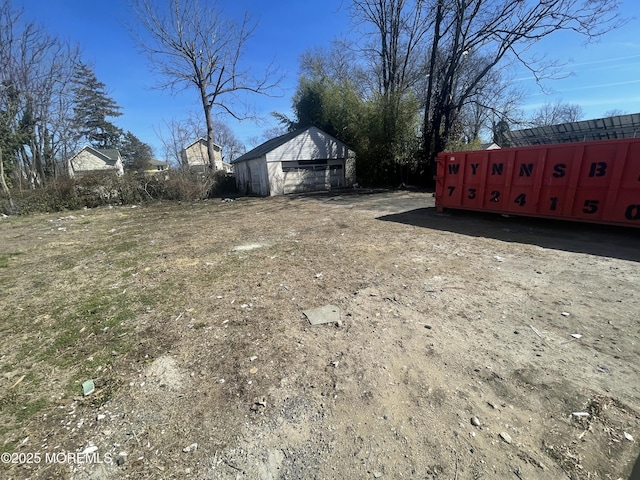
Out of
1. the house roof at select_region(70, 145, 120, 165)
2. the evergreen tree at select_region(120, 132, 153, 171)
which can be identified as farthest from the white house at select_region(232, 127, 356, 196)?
the evergreen tree at select_region(120, 132, 153, 171)

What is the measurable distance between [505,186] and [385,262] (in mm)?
4845

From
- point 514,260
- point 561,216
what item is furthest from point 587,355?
point 561,216

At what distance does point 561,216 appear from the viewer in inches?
253

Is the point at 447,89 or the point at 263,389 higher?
the point at 447,89

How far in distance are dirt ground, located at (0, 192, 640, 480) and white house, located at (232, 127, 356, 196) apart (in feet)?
44.1

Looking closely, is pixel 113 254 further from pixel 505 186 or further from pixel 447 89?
pixel 447 89

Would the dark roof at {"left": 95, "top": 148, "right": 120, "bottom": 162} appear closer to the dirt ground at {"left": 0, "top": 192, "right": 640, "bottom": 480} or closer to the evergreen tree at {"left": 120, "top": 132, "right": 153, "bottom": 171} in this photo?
the evergreen tree at {"left": 120, "top": 132, "right": 153, "bottom": 171}

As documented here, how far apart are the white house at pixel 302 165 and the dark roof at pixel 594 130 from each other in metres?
10.6

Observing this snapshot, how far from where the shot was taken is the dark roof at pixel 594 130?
33.3ft

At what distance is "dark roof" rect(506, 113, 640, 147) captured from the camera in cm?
1015

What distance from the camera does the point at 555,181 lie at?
21.1 ft

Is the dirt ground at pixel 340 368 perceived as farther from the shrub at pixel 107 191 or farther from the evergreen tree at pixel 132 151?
the evergreen tree at pixel 132 151

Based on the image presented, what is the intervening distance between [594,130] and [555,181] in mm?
7267

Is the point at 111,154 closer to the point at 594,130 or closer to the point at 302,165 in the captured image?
the point at 302,165
